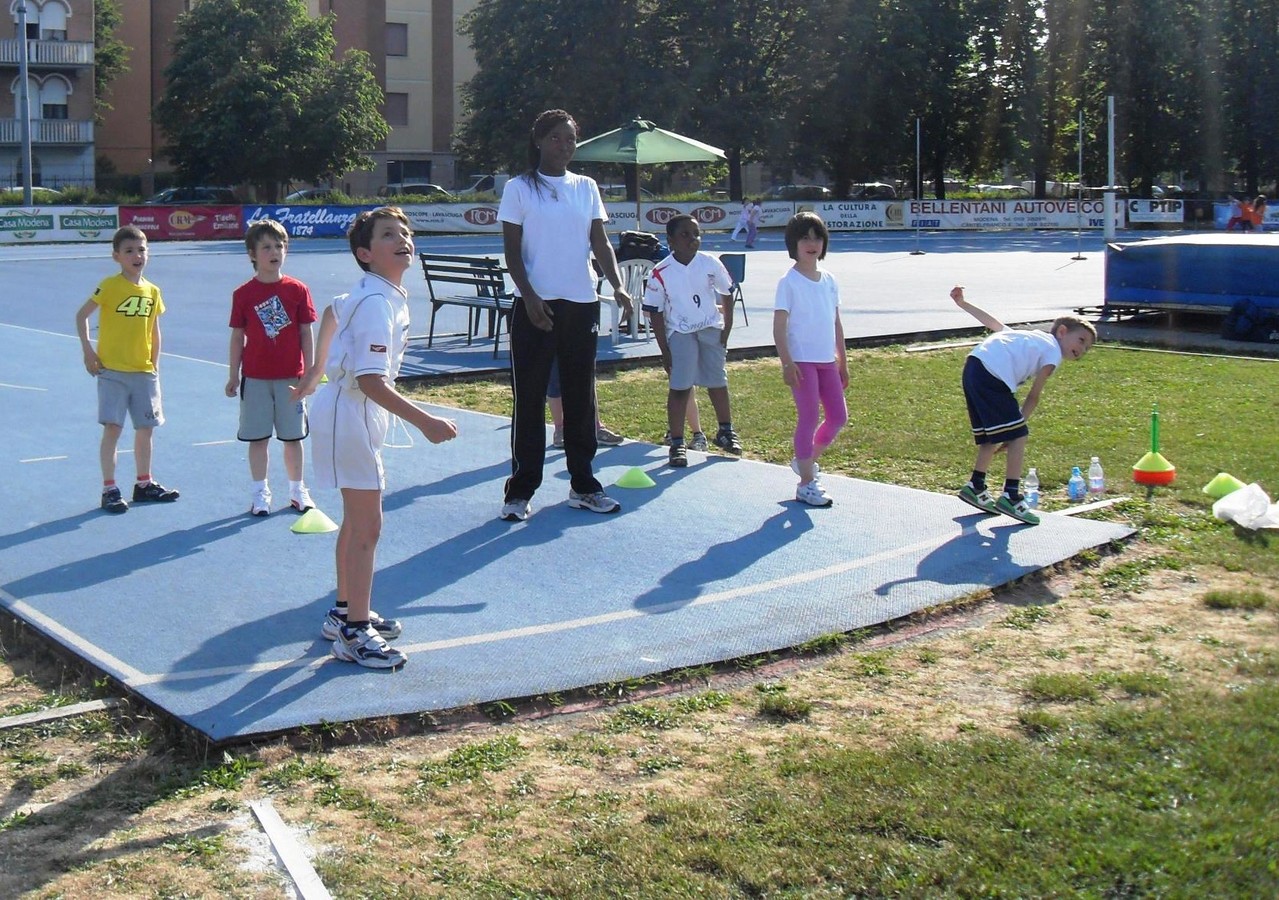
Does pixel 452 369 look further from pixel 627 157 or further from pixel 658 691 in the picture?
pixel 658 691

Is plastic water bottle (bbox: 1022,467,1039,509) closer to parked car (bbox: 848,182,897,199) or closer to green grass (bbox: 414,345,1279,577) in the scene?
green grass (bbox: 414,345,1279,577)

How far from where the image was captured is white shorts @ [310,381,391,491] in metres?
5.23

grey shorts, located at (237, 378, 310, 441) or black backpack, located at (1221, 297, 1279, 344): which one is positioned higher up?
black backpack, located at (1221, 297, 1279, 344)

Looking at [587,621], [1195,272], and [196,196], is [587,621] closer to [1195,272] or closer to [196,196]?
[1195,272]

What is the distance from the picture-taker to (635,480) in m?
8.69

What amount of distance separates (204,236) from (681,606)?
39617 millimetres

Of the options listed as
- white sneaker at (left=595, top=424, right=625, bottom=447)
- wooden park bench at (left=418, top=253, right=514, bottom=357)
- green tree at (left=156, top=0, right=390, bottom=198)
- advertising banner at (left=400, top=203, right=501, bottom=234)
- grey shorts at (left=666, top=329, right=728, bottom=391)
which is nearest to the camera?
grey shorts at (left=666, top=329, right=728, bottom=391)

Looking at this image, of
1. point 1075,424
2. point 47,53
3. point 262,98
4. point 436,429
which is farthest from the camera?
point 47,53

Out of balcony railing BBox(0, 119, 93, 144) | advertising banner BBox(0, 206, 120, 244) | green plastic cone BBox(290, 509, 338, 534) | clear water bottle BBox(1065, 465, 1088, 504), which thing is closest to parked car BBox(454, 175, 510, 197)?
balcony railing BBox(0, 119, 93, 144)

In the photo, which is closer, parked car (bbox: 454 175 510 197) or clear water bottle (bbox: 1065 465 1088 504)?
clear water bottle (bbox: 1065 465 1088 504)

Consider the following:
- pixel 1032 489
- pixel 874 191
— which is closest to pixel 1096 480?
pixel 1032 489

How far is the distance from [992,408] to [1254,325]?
1072cm

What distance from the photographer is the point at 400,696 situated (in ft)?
16.6

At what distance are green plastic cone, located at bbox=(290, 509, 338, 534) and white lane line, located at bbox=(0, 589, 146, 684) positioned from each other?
153cm
